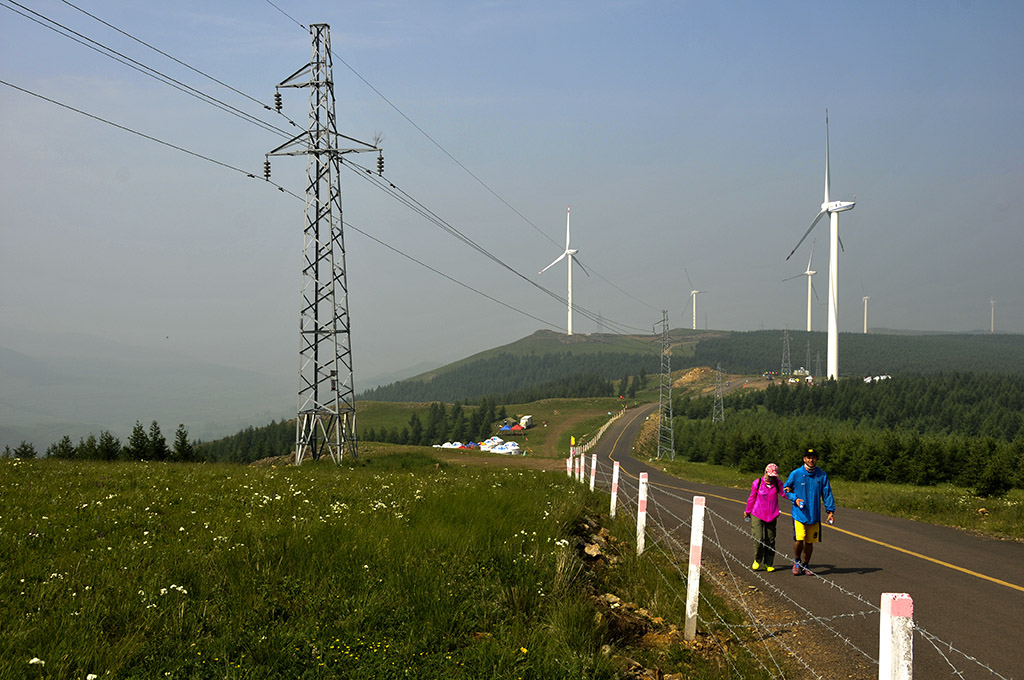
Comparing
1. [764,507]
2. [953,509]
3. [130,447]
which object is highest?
[764,507]

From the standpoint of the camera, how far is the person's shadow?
11.8 m

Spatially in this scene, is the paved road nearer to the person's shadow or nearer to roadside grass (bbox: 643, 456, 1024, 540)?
the person's shadow

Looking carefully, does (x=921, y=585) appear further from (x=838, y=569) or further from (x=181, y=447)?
(x=181, y=447)

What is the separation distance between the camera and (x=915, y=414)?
156000 mm

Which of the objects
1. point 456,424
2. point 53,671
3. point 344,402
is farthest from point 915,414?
point 53,671

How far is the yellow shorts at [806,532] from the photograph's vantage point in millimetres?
11633

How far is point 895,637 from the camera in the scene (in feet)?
11.8

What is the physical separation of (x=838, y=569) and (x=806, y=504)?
1603mm

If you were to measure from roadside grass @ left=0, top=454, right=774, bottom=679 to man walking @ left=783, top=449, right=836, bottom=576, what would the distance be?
263 cm

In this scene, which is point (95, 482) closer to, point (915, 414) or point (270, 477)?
point (270, 477)

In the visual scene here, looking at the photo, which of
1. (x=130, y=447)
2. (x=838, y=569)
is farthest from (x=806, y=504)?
(x=130, y=447)

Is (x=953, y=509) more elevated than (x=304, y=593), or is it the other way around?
(x=304, y=593)

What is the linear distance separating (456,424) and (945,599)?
161 metres

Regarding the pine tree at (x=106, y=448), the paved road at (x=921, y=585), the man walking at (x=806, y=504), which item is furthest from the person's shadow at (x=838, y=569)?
the pine tree at (x=106, y=448)
